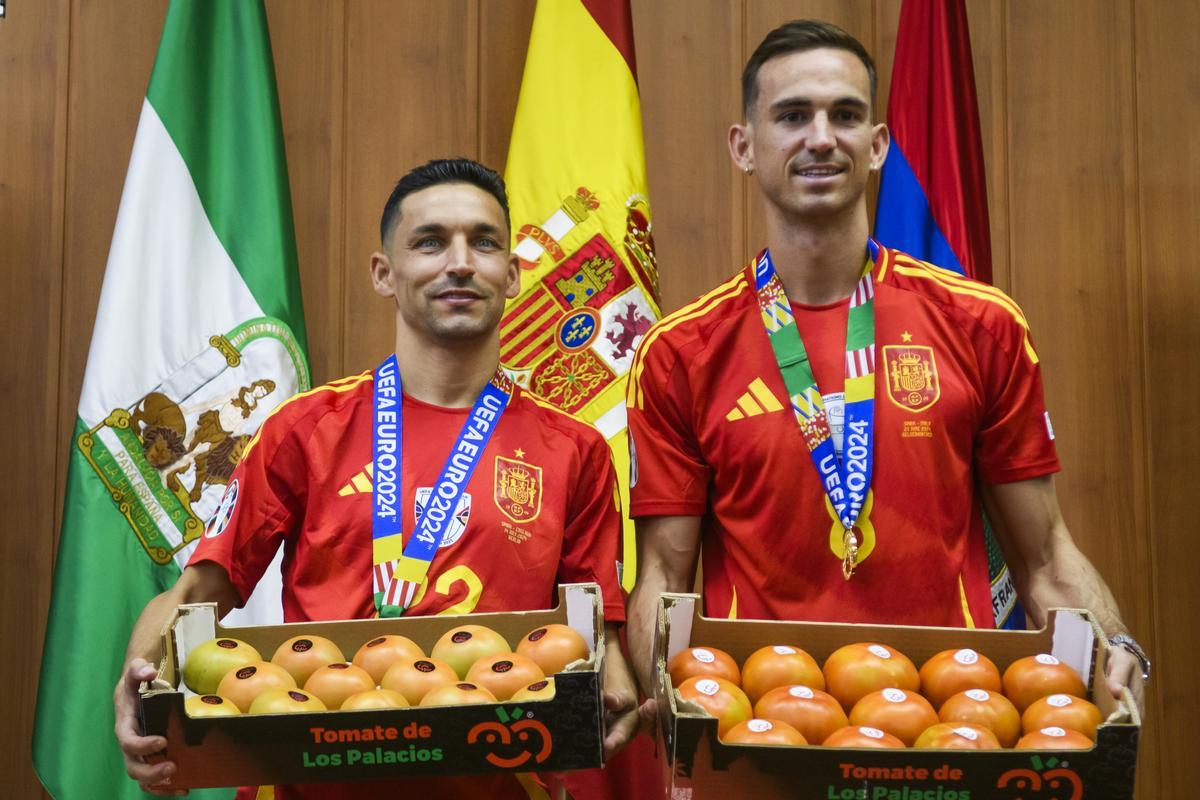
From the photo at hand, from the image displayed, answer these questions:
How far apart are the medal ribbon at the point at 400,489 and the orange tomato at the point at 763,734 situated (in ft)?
Result: 2.54

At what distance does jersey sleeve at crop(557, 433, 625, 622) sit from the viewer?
7.91ft

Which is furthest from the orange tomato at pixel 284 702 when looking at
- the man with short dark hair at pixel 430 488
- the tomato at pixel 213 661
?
the man with short dark hair at pixel 430 488

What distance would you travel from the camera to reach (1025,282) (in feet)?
12.1

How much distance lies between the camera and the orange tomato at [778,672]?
6.03 ft

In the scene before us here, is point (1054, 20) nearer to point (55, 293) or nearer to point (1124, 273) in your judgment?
point (1124, 273)

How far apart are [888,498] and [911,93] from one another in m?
1.53

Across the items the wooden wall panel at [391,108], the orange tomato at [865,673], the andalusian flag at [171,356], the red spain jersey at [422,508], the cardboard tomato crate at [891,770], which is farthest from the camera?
the wooden wall panel at [391,108]

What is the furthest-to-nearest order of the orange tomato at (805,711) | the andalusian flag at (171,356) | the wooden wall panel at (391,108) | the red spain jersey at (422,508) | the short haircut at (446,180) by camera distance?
the wooden wall panel at (391,108) < the andalusian flag at (171,356) < the short haircut at (446,180) < the red spain jersey at (422,508) < the orange tomato at (805,711)

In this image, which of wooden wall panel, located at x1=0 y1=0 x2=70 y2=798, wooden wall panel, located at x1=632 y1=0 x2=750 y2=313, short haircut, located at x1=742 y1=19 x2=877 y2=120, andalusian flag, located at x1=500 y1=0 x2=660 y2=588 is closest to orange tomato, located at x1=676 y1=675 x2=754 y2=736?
short haircut, located at x1=742 y1=19 x2=877 y2=120

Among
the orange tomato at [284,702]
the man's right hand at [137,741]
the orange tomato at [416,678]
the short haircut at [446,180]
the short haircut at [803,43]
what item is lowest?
the man's right hand at [137,741]

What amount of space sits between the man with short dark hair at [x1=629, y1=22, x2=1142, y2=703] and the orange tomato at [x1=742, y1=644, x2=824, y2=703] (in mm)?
366

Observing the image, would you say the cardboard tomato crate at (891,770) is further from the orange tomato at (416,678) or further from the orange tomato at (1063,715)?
the orange tomato at (416,678)

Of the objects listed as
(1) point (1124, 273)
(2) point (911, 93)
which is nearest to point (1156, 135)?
(1) point (1124, 273)

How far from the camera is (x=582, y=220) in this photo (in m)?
3.28
